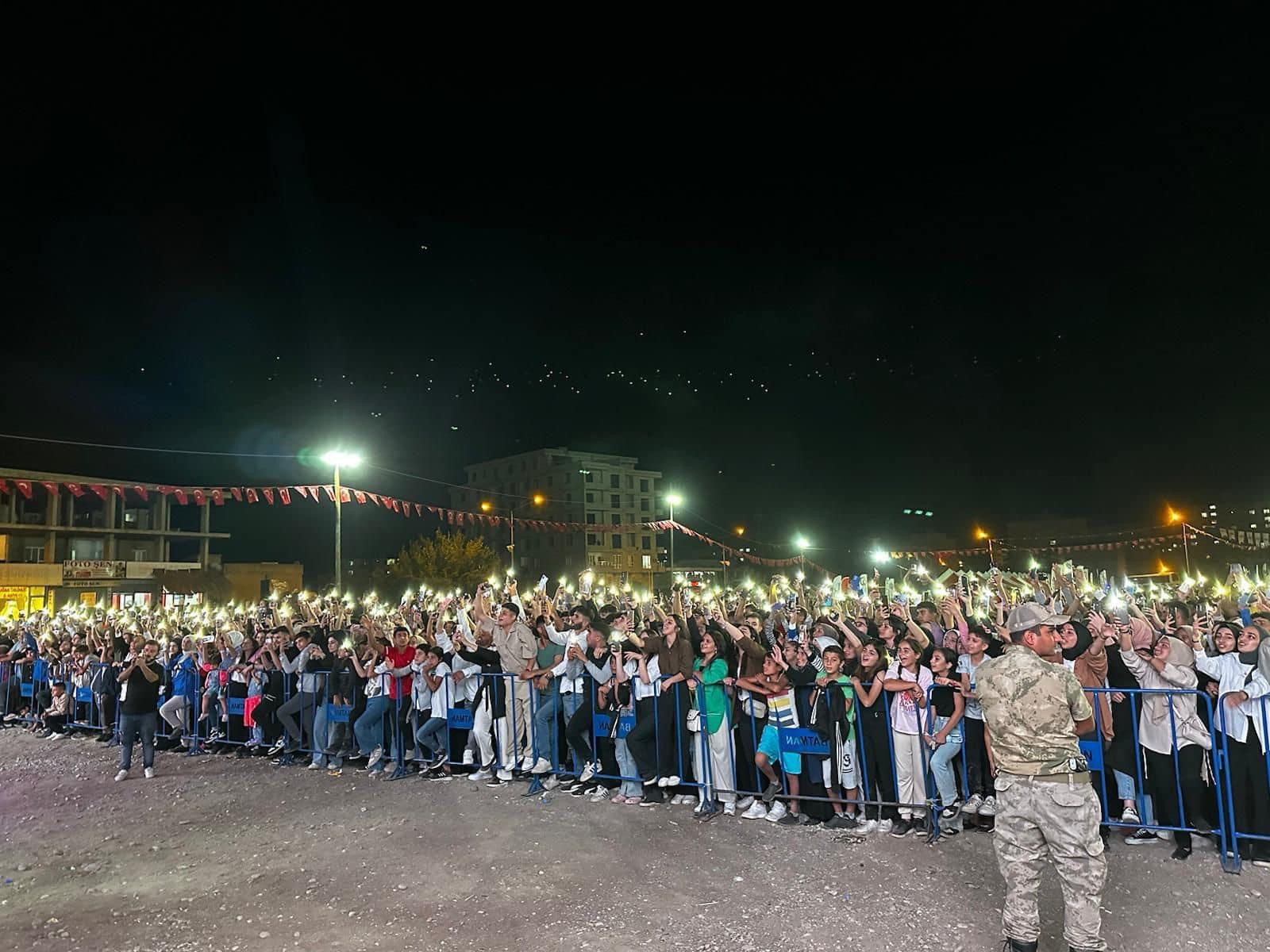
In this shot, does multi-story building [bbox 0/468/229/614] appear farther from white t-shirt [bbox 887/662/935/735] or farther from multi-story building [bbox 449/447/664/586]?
white t-shirt [bbox 887/662/935/735]

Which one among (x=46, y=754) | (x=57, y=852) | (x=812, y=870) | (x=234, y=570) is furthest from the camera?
(x=234, y=570)

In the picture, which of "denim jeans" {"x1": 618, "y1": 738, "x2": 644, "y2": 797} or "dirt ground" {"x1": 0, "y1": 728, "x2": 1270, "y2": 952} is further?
"denim jeans" {"x1": 618, "y1": 738, "x2": 644, "y2": 797}

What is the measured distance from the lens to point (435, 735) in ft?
32.8

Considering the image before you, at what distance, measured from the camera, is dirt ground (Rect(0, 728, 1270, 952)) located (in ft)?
17.2

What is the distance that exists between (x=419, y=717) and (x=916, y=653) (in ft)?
20.7

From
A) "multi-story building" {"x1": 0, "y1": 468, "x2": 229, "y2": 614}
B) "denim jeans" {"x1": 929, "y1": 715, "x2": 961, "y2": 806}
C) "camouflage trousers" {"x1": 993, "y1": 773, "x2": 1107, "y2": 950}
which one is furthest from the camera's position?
"multi-story building" {"x1": 0, "y1": 468, "x2": 229, "y2": 614}

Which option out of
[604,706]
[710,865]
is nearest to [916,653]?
[710,865]

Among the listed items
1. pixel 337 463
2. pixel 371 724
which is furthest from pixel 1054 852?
pixel 337 463

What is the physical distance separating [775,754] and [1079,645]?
300 centimetres

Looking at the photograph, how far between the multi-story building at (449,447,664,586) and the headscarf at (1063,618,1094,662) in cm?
7126

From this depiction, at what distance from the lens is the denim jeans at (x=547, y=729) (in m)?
9.27

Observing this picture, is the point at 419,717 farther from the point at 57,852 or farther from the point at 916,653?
the point at 916,653

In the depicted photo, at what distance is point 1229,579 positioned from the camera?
629 inches

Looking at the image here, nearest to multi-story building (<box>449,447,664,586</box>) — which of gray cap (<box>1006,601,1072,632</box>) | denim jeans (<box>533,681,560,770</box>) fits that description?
denim jeans (<box>533,681,560,770</box>)
